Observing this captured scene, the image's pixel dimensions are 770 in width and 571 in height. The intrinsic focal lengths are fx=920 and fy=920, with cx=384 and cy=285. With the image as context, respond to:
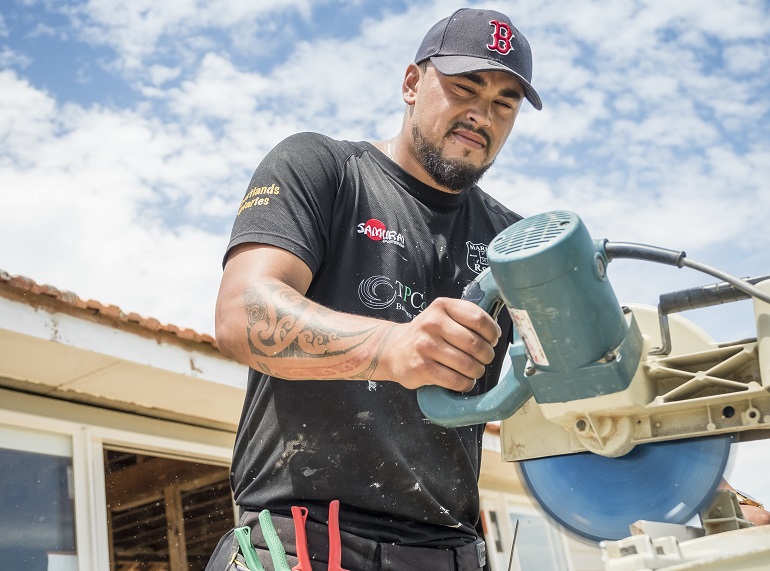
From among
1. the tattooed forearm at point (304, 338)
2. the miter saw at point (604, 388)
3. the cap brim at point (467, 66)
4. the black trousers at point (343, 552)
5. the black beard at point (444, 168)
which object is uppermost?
the cap brim at point (467, 66)

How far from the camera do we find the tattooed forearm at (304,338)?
1772mm

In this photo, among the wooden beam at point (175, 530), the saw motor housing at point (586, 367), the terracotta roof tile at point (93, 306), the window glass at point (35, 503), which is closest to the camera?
the saw motor housing at point (586, 367)

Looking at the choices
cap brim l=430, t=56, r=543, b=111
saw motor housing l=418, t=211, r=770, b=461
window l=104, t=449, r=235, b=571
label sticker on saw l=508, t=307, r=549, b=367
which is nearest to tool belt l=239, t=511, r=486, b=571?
saw motor housing l=418, t=211, r=770, b=461

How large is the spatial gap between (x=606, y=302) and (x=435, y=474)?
0.69 m

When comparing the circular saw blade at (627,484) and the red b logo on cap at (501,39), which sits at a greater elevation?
the red b logo on cap at (501,39)

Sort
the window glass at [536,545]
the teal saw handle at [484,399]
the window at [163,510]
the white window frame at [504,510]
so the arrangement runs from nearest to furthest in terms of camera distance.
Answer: the teal saw handle at [484,399], the window at [163,510], the white window frame at [504,510], the window glass at [536,545]

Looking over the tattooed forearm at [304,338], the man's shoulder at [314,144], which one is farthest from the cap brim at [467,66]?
the tattooed forearm at [304,338]

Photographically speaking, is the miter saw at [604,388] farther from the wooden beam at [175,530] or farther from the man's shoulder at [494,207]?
the wooden beam at [175,530]

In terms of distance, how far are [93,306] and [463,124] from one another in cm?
279

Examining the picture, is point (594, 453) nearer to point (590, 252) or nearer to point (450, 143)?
point (590, 252)

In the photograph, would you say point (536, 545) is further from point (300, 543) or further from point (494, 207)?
point (300, 543)

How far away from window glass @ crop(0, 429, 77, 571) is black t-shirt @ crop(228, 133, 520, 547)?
10.0ft

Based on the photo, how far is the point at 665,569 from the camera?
157cm

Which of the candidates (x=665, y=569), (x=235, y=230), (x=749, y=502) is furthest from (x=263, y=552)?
(x=749, y=502)
